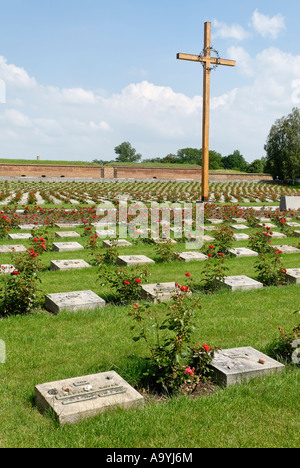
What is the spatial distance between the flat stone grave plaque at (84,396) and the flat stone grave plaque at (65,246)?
5.58 metres

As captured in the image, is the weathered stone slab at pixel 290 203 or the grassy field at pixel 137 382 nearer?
the grassy field at pixel 137 382

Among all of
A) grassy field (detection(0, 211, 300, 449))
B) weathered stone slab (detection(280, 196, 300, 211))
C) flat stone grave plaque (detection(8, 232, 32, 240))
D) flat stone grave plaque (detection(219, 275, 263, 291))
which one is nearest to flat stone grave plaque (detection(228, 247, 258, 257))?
flat stone grave plaque (detection(219, 275, 263, 291))

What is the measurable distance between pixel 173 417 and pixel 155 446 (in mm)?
325

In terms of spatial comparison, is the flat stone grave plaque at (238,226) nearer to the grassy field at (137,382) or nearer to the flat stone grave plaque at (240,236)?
the flat stone grave plaque at (240,236)

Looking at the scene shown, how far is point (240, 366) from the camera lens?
11.4 ft

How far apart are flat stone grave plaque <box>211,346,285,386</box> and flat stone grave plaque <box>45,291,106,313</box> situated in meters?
1.87

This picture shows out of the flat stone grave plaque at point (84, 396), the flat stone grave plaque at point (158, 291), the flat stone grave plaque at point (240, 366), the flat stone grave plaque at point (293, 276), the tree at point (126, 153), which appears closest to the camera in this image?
the flat stone grave plaque at point (84, 396)

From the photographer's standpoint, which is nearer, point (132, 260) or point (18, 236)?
point (132, 260)

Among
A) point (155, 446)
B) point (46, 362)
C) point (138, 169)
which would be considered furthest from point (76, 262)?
point (138, 169)

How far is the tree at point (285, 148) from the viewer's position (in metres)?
42.8

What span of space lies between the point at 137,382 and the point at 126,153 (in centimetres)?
7859

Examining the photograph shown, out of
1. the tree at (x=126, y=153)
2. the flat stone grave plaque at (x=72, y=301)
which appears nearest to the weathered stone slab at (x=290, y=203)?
the flat stone grave plaque at (x=72, y=301)

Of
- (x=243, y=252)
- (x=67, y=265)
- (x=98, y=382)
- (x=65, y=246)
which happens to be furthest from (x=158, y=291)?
(x=65, y=246)

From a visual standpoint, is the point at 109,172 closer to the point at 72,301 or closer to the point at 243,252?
the point at 243,252
